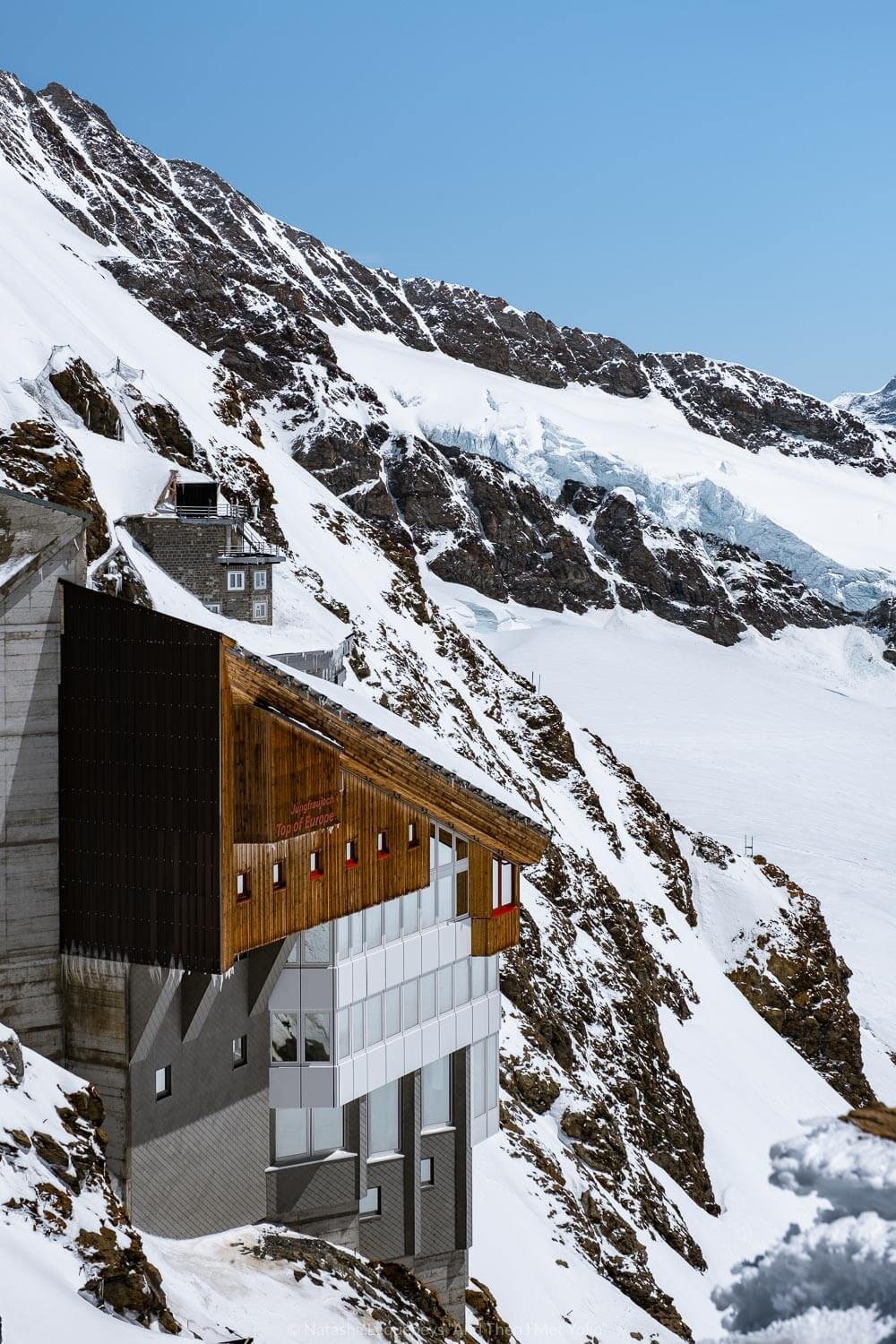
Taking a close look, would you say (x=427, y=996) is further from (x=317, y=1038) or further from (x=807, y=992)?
(x=807, y=992)

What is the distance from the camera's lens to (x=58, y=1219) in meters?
11.8

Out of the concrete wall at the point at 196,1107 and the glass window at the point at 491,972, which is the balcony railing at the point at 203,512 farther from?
the concrete wall at the point at 196,1107

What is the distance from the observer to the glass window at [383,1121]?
19250mm

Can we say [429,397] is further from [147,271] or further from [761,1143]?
[761,1143]

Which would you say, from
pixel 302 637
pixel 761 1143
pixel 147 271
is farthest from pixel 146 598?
pixel 147 271

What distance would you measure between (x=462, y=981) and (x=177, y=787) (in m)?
7.25

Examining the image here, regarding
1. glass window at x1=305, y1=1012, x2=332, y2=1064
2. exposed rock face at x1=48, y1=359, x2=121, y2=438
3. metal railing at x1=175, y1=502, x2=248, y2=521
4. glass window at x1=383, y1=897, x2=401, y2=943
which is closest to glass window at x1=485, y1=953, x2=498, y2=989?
glass window at x1=383, y1=897, x2=401, y2=943

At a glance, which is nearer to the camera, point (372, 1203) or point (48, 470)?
point (372, 1203)

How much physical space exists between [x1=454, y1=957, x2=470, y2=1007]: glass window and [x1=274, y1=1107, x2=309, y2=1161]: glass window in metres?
3.13

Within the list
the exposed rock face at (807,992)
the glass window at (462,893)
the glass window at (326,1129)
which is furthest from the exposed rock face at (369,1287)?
the exposed rock face at (807,992)

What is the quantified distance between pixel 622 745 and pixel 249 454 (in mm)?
38813

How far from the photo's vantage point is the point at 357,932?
58.5 ft

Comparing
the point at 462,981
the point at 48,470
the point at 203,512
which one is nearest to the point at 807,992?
the point at 203,512

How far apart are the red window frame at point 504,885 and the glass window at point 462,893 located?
41 cm
